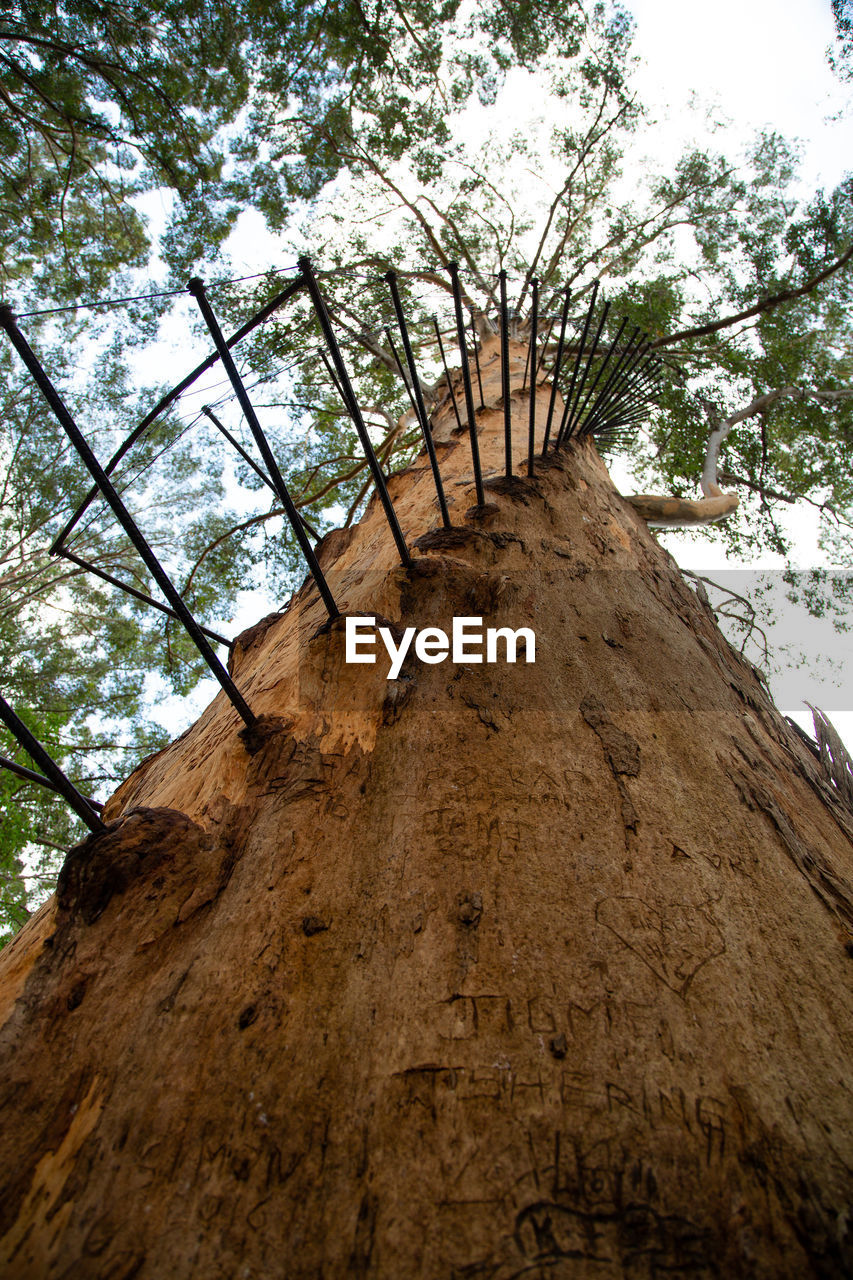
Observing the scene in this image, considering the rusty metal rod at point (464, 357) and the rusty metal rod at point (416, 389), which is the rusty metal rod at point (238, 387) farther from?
the rusty metal rod at point (464, 357)

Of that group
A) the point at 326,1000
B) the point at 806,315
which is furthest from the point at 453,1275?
the point at 806,315

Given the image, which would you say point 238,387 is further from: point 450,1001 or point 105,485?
point 450,1001

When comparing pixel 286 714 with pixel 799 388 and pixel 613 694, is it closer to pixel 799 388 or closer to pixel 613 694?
pixel 613 694

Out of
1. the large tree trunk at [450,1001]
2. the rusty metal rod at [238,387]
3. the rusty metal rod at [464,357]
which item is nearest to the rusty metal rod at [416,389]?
the rusty metal rod at [464,357]

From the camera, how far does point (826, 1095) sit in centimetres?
74

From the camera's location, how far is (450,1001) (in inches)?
32.3

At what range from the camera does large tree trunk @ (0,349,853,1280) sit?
637 millimetres

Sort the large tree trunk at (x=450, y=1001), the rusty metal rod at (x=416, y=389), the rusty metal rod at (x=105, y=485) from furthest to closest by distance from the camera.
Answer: the rusty metal rod at (x=416, y=389), the rusty metal rod at (x=105, y=485), the large tree trunk at (x=450, y=1001)

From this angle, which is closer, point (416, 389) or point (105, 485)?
point (105, 485)

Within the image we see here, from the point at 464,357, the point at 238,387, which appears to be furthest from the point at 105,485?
the point at 464,357

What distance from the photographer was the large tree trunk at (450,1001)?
25.1 inches

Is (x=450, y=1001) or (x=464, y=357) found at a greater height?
(x=464, y=357)

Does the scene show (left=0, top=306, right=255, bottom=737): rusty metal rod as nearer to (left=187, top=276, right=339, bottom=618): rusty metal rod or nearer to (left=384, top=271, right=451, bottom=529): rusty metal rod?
(left=187, top=276, right=339, bottom=618): rusty metal rod

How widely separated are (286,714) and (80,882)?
1.66 ft
